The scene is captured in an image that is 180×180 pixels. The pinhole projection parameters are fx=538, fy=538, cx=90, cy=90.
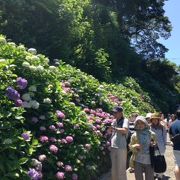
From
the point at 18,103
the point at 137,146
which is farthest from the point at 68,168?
the point at 137,146

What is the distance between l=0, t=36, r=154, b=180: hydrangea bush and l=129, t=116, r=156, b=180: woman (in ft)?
2.46

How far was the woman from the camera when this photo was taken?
871cm

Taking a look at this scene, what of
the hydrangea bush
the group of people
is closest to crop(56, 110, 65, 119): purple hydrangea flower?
the hydrangea bush

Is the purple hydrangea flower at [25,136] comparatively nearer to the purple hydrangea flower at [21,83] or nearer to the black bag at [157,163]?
the purple hydrangea flower at [21,83]

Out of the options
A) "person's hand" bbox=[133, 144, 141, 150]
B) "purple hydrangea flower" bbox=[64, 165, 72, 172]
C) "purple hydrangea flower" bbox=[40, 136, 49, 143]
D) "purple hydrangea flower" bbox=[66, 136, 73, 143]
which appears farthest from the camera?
"person's hand" bbox=[133, 144, 141, 150]

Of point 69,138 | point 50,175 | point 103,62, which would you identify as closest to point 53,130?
point 69,138

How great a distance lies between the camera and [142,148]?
873cm

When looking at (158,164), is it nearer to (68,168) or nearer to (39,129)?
(68,168)

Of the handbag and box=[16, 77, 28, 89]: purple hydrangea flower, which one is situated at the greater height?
box=[16, 77, 28, 89]: purple hydrangea flower

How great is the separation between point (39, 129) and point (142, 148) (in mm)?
1825

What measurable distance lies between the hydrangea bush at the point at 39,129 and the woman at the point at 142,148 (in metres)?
0.75

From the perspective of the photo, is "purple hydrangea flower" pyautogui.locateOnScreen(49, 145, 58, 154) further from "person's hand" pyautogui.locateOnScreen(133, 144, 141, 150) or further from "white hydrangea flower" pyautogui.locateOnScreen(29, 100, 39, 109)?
"person's hand" pyautogui.locateOnScreen(133, 144, 141, 150)

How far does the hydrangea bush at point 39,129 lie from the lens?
6.48 metres

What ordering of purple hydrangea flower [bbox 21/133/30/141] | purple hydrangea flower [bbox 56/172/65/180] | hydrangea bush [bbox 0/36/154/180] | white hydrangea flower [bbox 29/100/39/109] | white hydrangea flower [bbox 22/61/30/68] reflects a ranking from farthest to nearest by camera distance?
white hydrangea flower [bbox 22/61/30/68]
white hydrangea flower [bbox 29/100/39/109]
purple hydrangea flower [bbox 56/172/65/180]
purple hydrangea flower [bbox 21/133/30/141]
hydrangea bush [bbox 0/36/154/180]
